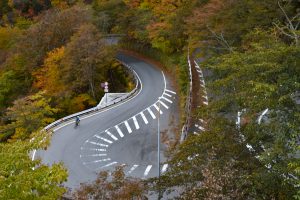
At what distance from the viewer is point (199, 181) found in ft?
43.6

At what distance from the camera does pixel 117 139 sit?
28.0m

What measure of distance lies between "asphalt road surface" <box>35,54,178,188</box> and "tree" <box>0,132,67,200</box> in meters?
10.8

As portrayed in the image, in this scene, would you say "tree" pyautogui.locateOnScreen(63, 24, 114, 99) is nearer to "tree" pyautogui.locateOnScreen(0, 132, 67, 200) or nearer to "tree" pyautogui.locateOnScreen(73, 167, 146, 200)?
"tree" pyautogui.locateOnScreen(73, 167, 146, 200)

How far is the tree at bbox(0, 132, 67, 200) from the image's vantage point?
8.66m

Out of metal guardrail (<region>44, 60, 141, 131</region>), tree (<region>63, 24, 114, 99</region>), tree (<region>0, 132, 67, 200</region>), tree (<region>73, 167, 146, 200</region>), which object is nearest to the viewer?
tree (<region>0, 132, 67, 200</region>)

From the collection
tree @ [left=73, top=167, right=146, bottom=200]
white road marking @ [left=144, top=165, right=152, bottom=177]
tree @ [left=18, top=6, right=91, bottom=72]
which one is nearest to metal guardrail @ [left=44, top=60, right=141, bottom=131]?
tree @ [left=18, top=6, right=91, bottom=72]

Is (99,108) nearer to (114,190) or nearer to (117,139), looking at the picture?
(117,139)

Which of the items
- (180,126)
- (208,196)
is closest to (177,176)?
(208,196)

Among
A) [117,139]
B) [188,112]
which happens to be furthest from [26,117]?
[188,112]

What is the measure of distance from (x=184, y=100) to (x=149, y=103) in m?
3.59

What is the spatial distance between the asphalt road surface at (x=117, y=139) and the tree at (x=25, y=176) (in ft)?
35.5

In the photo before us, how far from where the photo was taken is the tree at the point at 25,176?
866 cm

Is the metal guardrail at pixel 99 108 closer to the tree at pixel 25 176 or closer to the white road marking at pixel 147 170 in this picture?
the white road marking at pixel 147 170

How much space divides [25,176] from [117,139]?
1929cm
